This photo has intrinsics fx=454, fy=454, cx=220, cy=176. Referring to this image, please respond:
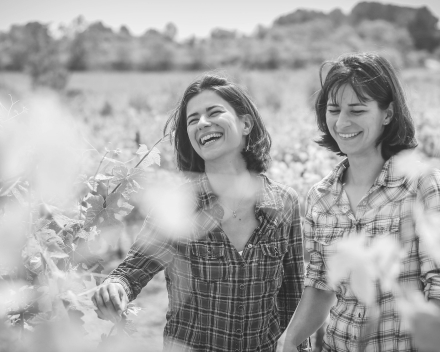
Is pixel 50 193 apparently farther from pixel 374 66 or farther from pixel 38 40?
pixel 38 40

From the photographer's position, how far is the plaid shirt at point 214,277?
145 cm

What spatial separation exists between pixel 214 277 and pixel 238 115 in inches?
24.4

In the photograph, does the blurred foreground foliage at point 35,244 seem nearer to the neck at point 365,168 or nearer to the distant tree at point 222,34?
the neck at point 365,168

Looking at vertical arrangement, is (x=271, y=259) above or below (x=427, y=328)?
below

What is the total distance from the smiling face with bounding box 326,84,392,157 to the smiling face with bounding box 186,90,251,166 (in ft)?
1.23

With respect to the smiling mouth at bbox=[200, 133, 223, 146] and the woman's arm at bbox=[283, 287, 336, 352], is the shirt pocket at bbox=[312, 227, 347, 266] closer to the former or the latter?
the woman's arm at bbox=[283, 287, 336, 352]

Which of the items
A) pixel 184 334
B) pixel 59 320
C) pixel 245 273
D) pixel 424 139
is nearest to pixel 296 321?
pixel 245 273

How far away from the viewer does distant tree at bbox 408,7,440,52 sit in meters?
40.7

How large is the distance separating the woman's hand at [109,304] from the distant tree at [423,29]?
1676 inches

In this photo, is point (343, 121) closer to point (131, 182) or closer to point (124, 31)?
point (131, 182)

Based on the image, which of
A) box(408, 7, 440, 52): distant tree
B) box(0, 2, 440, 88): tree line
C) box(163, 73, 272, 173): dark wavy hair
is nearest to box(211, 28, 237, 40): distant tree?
box(0, 2, 440, 88): tree line

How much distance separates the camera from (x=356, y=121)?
4.61 feet

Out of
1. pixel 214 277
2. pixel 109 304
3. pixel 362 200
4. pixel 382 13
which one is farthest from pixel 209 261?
pixel 382 13

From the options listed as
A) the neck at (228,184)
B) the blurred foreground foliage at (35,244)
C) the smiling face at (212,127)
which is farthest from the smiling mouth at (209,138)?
the blurred foreground foliage at (35,244)
